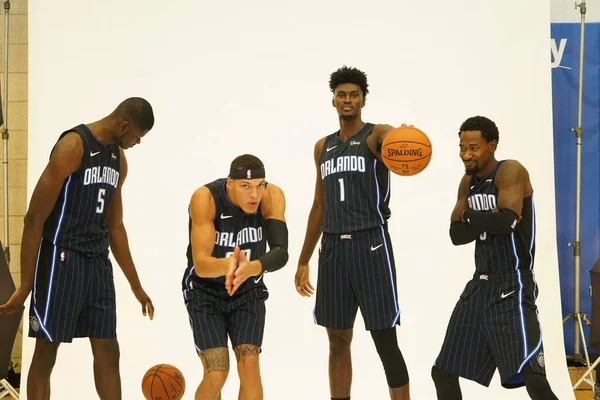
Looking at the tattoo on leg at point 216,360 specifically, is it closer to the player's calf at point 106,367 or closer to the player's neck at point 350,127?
the player's calf at point 106,367

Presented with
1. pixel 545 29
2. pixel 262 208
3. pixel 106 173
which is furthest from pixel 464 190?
pixel 545 29

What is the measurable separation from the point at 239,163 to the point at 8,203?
344cm

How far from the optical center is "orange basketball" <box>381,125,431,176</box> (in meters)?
4.13

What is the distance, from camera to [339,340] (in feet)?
14.8

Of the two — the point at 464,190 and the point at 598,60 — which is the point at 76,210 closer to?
the point at 464,190

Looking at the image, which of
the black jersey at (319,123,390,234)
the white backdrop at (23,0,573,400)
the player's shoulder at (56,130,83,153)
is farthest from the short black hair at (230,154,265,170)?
the white backdrop at (23,0,573,400)

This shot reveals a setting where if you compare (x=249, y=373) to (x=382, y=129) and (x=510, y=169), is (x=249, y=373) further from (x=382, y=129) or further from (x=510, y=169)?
(x=510, y=169)

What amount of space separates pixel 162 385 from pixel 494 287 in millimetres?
1922

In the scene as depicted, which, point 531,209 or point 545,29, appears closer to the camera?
point 531,209

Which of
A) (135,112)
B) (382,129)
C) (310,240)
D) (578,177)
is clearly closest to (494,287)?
(382,129)

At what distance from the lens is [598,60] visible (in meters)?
6.73

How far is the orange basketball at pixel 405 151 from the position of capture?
4.13m

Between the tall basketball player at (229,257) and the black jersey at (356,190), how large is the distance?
451 mm

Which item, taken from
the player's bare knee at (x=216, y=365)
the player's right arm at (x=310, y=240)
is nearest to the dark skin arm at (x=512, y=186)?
the player's right arm at (x=310, y=240)
